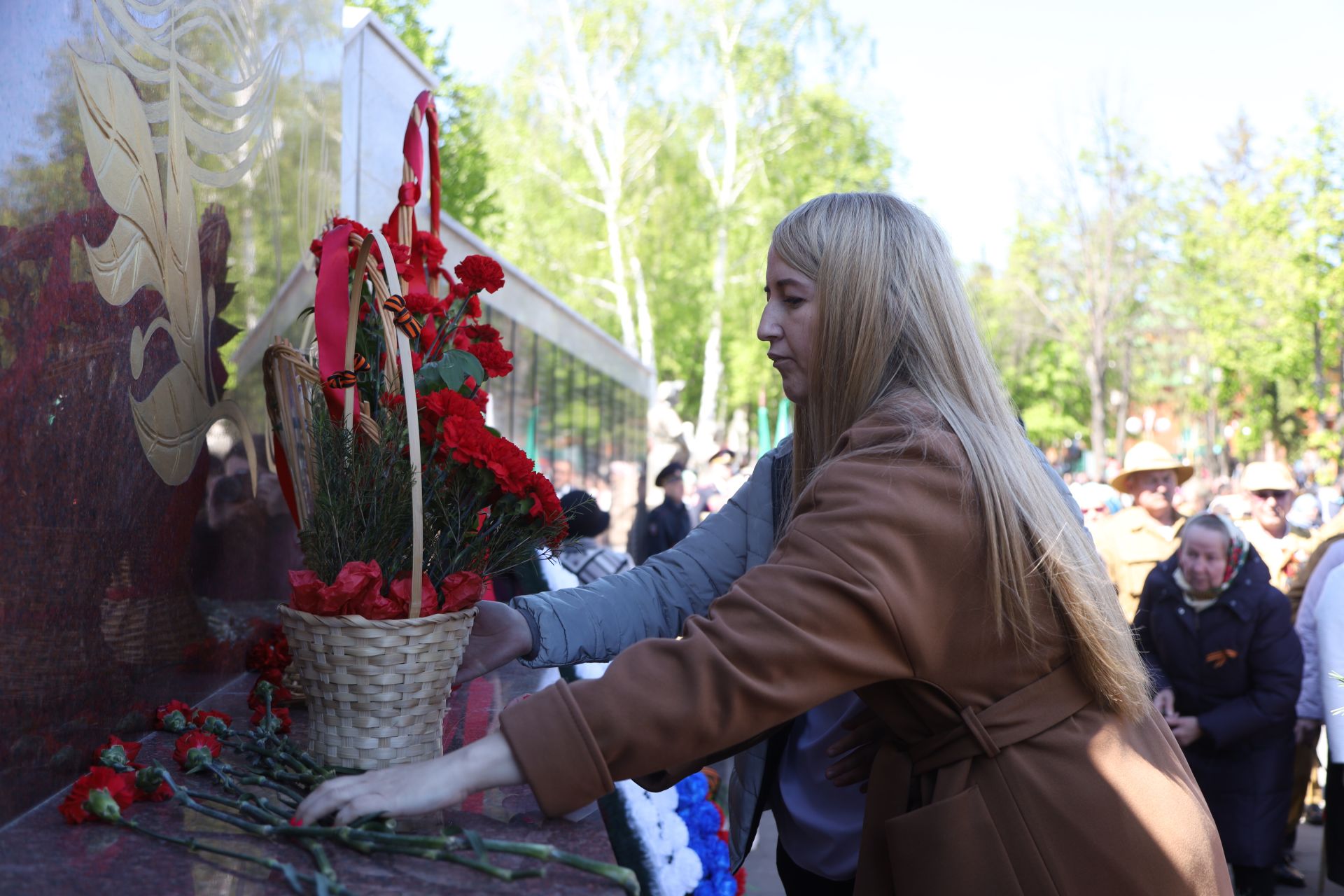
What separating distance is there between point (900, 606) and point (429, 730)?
35.0 inches

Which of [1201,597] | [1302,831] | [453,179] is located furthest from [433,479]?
[453,179]

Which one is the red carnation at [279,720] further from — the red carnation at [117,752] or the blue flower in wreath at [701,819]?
the blue flower in wreath at [701,819]

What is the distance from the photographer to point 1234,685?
5656 millimetres

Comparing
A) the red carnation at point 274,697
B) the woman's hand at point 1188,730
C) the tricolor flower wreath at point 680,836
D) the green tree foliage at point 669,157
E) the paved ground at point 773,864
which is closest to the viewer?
the red carnation at point 274,697

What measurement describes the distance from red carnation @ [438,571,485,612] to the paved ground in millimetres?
4190

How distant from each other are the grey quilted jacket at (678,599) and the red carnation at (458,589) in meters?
0.38

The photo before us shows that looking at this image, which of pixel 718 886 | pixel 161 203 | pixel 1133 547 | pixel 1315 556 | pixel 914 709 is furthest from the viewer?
pixel 1133 547

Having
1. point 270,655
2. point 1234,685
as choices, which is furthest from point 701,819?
point 1234,685

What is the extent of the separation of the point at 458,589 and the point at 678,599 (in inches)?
25.1

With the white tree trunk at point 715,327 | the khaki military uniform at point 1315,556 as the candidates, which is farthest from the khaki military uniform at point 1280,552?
the white tree trunk at point 715,327

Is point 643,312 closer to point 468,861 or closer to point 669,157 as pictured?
point 669,157

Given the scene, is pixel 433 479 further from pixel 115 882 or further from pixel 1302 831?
pixel 1302 831

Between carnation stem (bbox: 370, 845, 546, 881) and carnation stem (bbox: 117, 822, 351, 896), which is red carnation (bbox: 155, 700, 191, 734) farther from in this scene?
carnation stem (bbox: 370, 845, 546, 881)

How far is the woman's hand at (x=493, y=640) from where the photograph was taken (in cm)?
238
